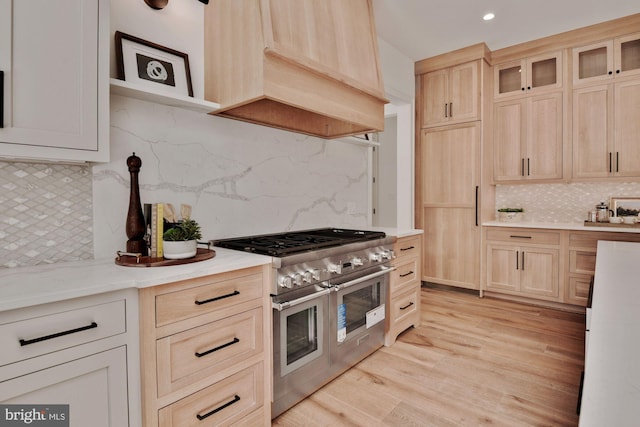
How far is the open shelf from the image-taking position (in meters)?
Answer: 1.62

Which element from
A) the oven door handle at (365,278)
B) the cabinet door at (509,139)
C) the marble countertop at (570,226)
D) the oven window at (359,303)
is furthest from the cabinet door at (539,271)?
the oven window at (359,303)

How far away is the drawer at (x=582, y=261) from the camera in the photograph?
3449mm

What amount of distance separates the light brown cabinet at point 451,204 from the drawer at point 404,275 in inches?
56.0

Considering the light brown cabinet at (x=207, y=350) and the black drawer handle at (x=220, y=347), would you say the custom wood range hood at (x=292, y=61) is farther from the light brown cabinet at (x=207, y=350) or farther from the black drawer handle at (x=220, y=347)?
the black drawer handle at (x=220, y=347)

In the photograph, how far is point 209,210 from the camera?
215 centimetres

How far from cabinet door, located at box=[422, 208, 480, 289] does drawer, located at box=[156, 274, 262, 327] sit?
3.17 meters

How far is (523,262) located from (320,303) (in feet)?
9.35

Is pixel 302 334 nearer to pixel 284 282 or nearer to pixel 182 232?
pixel 284 282

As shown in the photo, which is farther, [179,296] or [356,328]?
[356,328]

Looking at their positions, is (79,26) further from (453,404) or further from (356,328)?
(453,404)

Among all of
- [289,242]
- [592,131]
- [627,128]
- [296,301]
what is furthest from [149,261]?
[627,128]

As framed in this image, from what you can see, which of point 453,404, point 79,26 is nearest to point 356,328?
point 453,404

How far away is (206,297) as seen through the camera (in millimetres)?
1464

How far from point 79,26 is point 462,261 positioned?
160 inches
